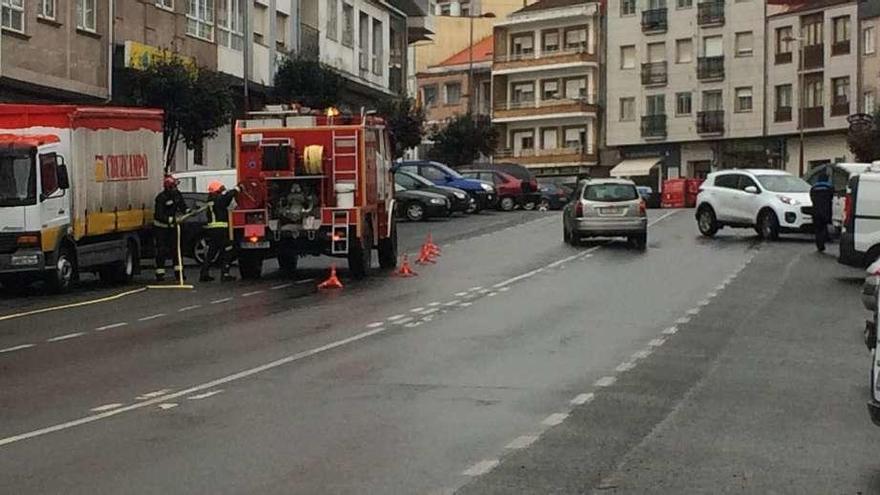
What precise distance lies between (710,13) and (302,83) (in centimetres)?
4245

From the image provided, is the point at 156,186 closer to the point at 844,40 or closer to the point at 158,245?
the point at 158,245

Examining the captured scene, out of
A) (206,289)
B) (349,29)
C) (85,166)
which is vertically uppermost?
(349,29)

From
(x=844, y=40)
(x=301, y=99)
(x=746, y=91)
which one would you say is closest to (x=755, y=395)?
(x=301, y=99)

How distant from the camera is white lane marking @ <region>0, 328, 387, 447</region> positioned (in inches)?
417

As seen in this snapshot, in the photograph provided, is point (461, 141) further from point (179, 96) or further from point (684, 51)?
point (179, 96)

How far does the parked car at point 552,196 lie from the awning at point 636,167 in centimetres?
2436

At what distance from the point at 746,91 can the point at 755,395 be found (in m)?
72.5

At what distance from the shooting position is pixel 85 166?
2491cm

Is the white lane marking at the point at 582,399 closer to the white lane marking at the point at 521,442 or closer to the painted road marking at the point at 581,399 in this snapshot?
the painted road marking at the point at 581,399

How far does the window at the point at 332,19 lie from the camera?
183 ft

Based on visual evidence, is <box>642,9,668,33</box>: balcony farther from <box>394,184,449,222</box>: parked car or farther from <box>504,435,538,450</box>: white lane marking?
<box>504,435,538,450</box>: white lane marking

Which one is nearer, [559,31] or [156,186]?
[156,186]

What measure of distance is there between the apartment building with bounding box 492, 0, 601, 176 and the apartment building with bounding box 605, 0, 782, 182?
215 centimetres

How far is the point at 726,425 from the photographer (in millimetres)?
10984
